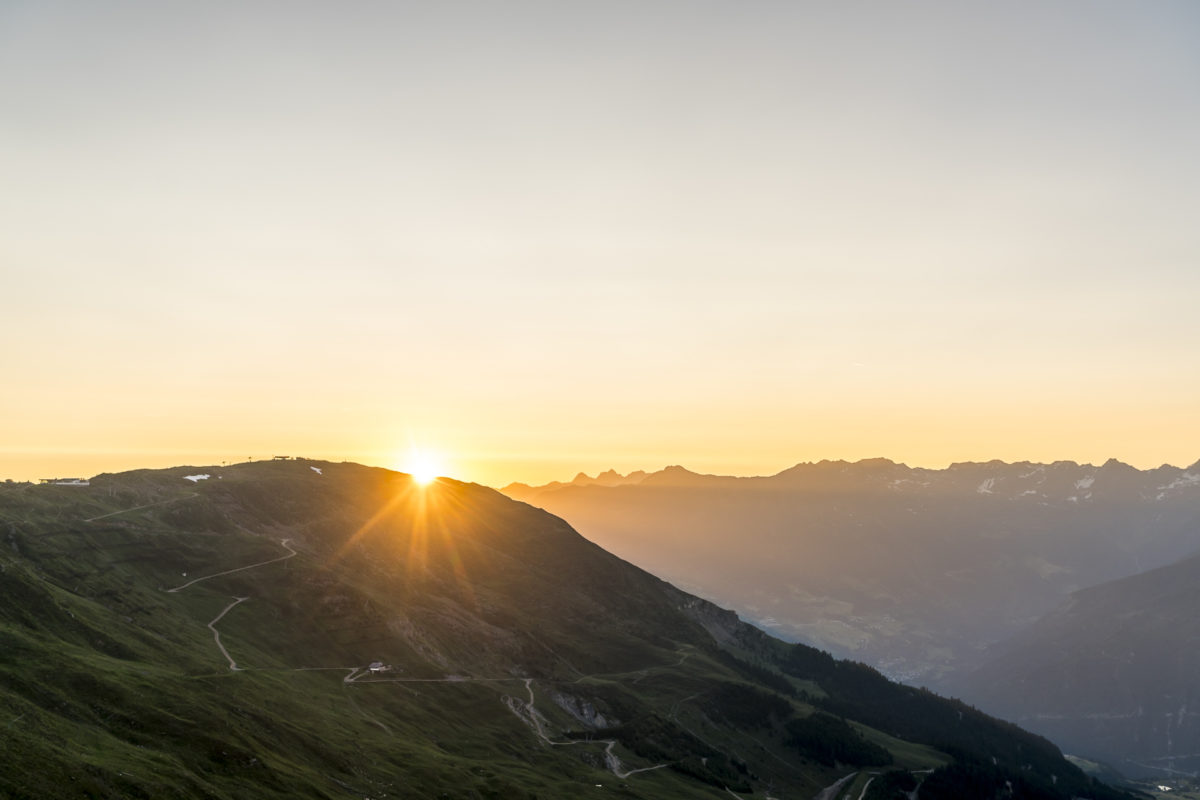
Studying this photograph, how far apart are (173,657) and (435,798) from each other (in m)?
69.5

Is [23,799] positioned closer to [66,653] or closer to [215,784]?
[215,784]

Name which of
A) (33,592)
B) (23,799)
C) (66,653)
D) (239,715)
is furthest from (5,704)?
(33,592)

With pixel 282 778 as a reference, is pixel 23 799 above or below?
above

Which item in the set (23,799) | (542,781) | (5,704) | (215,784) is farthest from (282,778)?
(542,781)

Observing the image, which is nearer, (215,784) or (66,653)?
(215,784)

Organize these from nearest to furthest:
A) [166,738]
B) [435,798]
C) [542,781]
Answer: [166,738] < [435,798] < [542,781]

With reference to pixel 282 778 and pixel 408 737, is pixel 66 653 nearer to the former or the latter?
pixel 282 778

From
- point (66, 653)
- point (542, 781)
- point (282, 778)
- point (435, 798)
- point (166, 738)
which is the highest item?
point (66, 653)

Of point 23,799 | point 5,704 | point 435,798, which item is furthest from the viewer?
point 435,798

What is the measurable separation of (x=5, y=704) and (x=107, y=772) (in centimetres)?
1961

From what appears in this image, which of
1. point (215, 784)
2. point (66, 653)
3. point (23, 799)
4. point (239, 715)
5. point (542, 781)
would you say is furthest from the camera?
point (542, 781)

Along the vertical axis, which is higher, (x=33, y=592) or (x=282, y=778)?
(x=33, y=592)

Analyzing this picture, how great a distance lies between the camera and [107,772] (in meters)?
90.4

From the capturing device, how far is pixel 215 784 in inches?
4203
